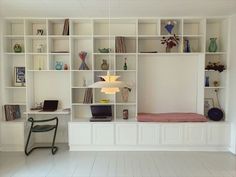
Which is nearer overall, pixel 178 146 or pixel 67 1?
pixel 67 1

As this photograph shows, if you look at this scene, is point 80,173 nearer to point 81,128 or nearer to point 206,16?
point 81,128

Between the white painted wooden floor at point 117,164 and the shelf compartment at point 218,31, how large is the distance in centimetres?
209

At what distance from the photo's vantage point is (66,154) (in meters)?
4.49

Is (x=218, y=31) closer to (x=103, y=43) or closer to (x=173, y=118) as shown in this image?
(x=173, y=118)

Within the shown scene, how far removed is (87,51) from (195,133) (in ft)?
8.70

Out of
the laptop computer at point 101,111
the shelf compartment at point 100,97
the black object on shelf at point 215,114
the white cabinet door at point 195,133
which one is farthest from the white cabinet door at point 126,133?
the black object on shelf at point 215,114

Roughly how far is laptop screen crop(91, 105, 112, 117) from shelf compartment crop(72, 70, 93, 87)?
53cm

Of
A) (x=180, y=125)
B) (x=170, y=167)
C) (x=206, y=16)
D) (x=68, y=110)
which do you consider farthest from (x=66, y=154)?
(x=206, y=16)

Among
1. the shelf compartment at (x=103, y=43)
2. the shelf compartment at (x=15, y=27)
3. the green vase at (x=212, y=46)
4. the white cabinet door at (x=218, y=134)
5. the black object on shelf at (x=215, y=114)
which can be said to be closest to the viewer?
the white cabinet door at (x=218, y=134)

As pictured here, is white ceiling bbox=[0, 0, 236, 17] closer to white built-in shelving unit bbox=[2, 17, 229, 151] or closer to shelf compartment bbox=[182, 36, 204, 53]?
white built-in shelving unit bbox=[2, 17, 229, 151]

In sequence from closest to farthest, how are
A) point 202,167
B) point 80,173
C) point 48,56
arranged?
point 80,173
point 202,167
point 48,56

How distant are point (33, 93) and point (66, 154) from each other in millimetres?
1480

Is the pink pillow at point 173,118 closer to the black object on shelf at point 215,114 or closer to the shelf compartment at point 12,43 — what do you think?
the black object on shelf at point 215,114

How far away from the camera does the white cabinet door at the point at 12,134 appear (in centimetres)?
463
